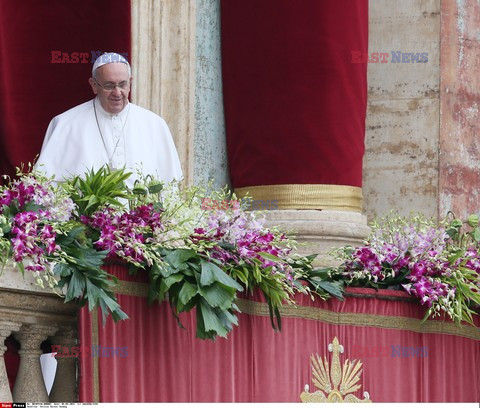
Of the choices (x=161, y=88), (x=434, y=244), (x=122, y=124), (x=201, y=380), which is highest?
(x=161, y=88)

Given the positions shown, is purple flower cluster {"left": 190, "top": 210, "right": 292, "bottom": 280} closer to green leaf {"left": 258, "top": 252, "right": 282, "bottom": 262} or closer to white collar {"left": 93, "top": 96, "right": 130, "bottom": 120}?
green leaf {"left": 258, "top": 252, "right": 282, "bottom": 262}

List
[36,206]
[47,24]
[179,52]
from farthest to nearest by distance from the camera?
[179,52] → [47,24] → [36,206]

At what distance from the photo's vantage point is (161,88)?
9617 mm

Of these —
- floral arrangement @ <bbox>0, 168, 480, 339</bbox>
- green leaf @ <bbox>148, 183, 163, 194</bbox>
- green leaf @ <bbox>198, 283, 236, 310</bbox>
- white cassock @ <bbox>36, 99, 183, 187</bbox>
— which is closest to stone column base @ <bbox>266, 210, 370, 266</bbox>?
white cassock @ <bbox>36, 99, 183, 187</bbox>

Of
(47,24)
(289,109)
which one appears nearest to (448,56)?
(289,109)

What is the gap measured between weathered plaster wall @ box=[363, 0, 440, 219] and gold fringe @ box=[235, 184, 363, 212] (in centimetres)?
101

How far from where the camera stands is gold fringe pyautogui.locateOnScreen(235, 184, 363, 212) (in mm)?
9695

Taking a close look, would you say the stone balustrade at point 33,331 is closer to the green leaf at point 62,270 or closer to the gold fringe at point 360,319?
the green leaf at point 62,270

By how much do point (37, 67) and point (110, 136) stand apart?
6.91 ft

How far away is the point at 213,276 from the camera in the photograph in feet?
19.2

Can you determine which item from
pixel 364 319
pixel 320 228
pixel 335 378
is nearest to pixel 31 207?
pixel 335 378

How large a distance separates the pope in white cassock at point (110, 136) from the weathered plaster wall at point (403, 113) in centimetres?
382

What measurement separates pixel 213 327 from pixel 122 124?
5.84 feet

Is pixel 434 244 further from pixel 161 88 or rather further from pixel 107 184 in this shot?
pixel 161 88
